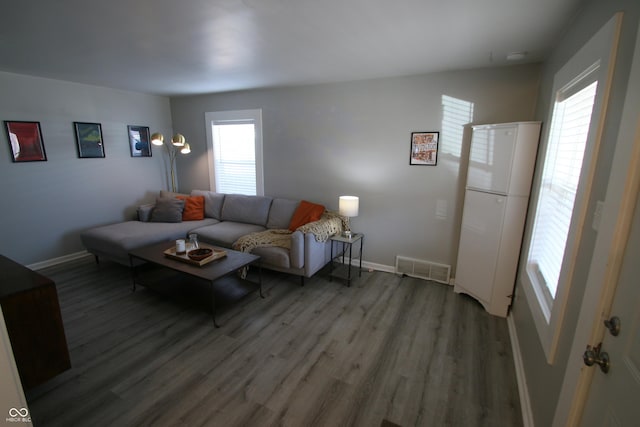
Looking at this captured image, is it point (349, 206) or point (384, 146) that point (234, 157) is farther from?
point (384, 146)

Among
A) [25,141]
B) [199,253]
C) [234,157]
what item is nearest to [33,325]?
[199,253]

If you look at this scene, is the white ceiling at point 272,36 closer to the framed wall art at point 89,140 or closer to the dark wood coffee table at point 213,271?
the framed wall art at point 89,140

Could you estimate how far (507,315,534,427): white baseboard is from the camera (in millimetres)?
1641

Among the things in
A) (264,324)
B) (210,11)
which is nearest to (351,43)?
(210,11)

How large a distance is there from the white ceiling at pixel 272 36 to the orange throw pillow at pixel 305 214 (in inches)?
61.8

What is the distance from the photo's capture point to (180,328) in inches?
98.7

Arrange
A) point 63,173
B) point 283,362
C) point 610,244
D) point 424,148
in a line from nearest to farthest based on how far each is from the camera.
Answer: point 610,244
point 283,362
point 424,148
point 63,173

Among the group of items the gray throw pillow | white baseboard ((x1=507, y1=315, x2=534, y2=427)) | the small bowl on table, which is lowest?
white baseboard ((x1=507, y1=315, x2=534, y2=427))

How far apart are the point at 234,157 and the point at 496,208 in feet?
12.2

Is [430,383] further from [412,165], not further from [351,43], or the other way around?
[351,43]

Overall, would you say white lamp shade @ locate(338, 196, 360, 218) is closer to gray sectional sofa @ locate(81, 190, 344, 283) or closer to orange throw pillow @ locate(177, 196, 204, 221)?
gray sectional sofa @ locate(81, 190, 344, 283)

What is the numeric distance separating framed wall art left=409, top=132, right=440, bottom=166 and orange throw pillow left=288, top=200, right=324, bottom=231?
129 cm

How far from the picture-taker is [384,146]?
3467mm

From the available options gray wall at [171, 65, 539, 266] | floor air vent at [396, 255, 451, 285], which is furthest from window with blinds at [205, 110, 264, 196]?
floor air vent at [396, 255, 451, 285]
